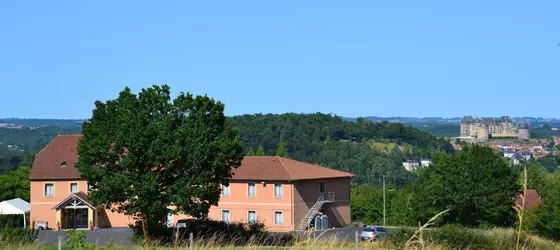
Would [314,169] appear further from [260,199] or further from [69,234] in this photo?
[69,234]

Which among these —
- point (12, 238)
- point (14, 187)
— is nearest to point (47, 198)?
point (14, 187)

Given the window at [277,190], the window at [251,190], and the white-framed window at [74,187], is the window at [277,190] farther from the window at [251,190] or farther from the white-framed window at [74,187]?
the white-framed window at [74,187]

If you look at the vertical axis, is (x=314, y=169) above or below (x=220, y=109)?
below

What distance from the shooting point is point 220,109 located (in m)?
37.9

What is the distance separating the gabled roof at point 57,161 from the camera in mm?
54719

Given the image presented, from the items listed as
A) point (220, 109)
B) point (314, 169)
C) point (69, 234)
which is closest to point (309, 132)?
point (314, 169)

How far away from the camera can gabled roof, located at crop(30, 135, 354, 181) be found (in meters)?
54.7

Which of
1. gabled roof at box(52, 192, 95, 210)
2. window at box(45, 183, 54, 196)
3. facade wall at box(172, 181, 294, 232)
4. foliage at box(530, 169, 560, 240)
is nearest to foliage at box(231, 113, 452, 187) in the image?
facade wall at box(172, 181, 294, 232)

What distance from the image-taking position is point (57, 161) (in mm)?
55844

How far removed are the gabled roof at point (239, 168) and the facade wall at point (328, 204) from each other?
1.84ft

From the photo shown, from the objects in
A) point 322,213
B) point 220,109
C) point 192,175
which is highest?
point 220,109

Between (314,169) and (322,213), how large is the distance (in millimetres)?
3612

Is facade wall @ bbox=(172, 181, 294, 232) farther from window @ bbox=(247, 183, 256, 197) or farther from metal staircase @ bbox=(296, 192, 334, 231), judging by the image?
metal staircase @ bbox=(296, 192, 334, 231)

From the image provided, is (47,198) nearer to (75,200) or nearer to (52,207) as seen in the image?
(52,207)
